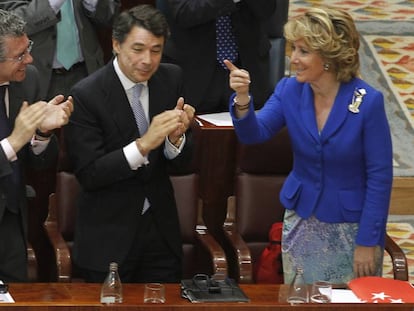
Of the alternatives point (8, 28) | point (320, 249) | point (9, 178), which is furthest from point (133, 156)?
point (320, 249)

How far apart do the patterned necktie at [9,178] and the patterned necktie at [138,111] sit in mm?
351

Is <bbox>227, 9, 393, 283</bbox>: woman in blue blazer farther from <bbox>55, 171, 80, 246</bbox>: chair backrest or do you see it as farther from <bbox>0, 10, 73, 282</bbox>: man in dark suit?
<bbox>55, 171, 80, 246</bbox>: chair backrest

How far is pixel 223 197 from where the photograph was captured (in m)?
3.76

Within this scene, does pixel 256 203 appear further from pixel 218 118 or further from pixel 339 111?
pixel 339 111

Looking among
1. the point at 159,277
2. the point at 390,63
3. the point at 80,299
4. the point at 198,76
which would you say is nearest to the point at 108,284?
the point at 80,299

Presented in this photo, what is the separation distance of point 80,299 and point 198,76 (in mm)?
1382

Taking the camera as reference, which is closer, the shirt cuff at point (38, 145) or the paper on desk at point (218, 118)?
the shirt cuff at point (38, 145)

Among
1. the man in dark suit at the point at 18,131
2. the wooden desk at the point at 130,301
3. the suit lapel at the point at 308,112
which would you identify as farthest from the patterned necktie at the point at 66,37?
the wooden desk at the point at 130,301

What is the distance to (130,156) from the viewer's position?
307 cm

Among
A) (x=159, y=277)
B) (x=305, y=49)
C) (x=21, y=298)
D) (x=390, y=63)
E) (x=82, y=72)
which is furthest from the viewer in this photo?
(x=390, y=63)

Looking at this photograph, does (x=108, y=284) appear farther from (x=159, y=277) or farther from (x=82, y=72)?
(x=82, y=72)

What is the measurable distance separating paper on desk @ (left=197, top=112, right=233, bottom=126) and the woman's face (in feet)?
2.31

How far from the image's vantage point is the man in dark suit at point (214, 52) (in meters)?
3.92

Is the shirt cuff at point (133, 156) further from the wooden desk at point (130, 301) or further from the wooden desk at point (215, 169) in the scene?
the wooden desk at point (215, 169)
